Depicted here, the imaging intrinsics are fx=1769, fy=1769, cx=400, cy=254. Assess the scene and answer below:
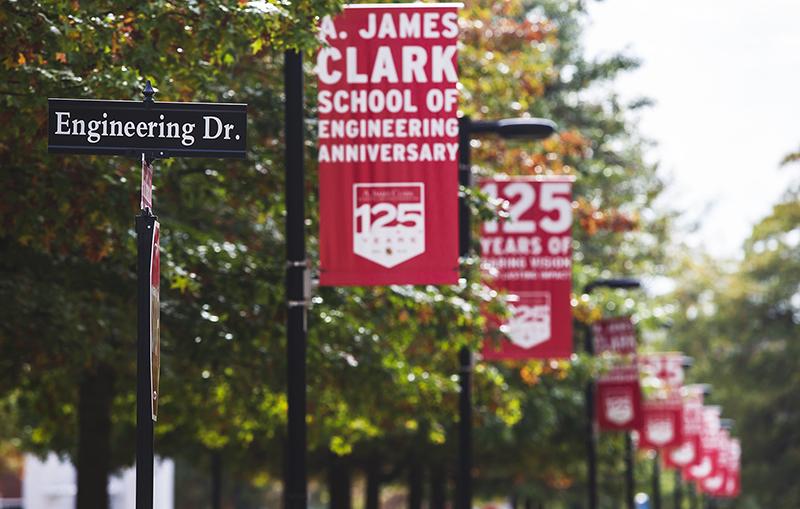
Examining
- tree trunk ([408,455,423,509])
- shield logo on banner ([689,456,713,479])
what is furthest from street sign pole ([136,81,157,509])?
shield logo on banner ([689,456,713,479])

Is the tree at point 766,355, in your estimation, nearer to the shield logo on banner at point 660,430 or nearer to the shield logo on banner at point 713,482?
the shield logo on banner at point 713,482

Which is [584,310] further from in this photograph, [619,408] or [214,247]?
[214,247]

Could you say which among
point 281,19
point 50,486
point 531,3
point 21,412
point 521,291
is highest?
point 531,3

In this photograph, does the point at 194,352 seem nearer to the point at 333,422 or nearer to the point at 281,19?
the point at 281,19

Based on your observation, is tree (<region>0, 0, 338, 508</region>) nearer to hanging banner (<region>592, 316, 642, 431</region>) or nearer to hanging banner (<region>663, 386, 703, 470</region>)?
hanging banner (<region>592, 316, 642, 431</region>)

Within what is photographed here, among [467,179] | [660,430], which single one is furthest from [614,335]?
[467,179]

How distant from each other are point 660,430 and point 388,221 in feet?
82.2

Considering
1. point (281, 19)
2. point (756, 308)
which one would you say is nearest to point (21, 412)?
point (281, 19)

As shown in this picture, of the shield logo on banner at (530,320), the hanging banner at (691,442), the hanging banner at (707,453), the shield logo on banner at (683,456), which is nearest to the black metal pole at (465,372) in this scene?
the shield logo on banner at (530,320)

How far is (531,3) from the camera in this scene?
121 feet

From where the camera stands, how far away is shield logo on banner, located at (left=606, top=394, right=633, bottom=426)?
110ft

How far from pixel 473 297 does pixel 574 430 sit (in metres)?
18.7

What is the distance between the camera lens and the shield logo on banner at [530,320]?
21.5 metres

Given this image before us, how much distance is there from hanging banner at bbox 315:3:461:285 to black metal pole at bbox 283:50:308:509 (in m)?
0.21
